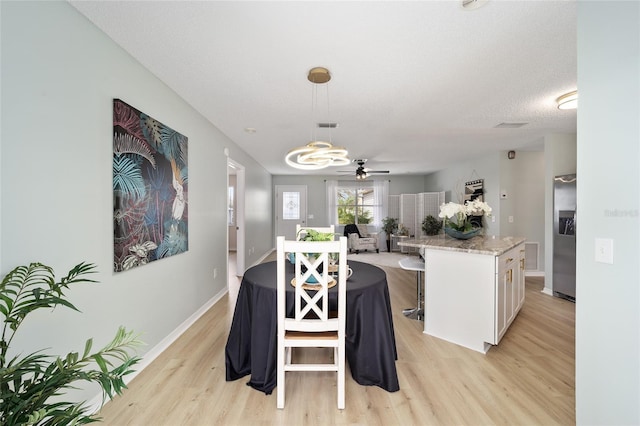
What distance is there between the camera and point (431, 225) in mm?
6941

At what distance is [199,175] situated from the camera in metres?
3.11

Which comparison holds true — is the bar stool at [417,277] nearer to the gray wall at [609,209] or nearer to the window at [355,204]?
the gray wall at [609,209]

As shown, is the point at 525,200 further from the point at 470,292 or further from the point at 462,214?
the point at 470,292

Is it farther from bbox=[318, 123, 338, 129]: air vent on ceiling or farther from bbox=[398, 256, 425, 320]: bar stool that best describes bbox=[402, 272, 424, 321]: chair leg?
bbox=[318, 123, 338, 129]: air vent on ceiling

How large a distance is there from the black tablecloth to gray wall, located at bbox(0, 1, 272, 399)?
0.83 metres

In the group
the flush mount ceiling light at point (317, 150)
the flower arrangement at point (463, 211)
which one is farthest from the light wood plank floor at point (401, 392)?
the flush mount ceiling light at point (317, 150)

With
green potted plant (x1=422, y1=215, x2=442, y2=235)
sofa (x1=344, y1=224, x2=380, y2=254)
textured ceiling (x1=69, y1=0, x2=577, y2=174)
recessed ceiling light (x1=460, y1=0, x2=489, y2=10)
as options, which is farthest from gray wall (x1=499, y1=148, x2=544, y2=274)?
recessed ceiling light (x1=460, y1=0, x2=489, y2=10)

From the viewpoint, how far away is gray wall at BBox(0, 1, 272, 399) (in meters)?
1.28

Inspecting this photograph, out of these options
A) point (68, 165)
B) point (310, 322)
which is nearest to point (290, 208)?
point (310, 322)

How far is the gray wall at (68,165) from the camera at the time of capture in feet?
4.20

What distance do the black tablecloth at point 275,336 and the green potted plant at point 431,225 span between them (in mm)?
5406

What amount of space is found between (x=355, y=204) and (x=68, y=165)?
715 centimetres

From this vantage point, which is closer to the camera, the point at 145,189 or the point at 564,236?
the point at 145,189

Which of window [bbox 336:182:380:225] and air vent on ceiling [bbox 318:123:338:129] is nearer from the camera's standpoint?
air vent on ceiling [bbox 318:123:338:129]
